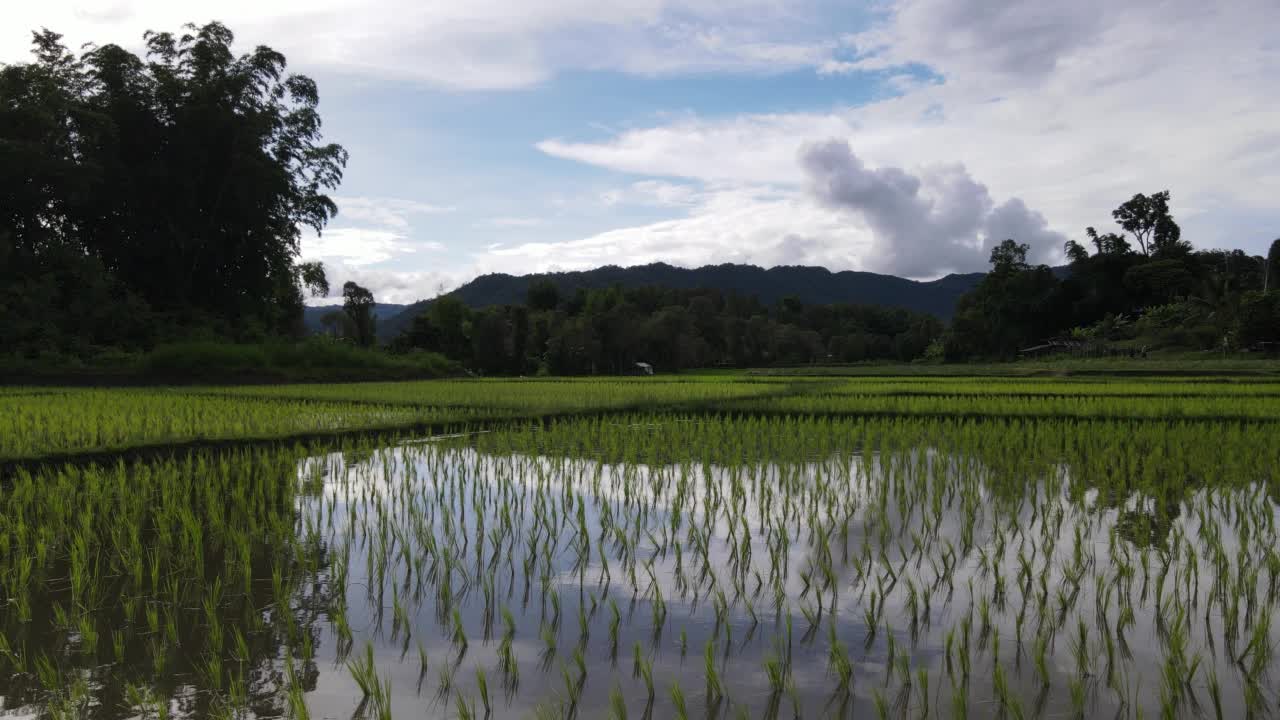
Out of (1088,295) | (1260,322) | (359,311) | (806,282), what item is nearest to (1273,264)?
(1088,295)

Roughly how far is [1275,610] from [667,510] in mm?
3116

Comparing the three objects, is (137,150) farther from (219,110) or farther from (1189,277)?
(1189,277)

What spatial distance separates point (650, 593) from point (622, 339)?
3571cm

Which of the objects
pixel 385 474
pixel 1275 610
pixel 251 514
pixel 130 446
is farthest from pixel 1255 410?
pixel 130 446

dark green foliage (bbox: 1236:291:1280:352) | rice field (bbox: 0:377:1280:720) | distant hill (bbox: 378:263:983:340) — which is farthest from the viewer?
distant hill (bbox: 378:263:983:340)

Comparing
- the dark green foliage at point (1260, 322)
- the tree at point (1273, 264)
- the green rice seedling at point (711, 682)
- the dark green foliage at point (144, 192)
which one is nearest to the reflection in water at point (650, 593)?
the green rice seedling at point (711, 682)

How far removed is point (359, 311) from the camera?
106ft

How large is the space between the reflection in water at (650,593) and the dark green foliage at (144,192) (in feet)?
52.6

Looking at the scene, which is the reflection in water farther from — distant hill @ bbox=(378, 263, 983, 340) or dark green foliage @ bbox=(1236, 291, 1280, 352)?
distant hill @ bbox=(378, 263, 983, 340)

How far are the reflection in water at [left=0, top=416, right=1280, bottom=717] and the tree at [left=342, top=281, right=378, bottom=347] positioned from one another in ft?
87.5

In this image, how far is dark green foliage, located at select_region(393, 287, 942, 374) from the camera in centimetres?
3747

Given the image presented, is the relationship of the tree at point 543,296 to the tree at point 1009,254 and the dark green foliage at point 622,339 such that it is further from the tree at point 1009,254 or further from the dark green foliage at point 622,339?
the tree at point 1009,254

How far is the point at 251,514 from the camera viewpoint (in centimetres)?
459

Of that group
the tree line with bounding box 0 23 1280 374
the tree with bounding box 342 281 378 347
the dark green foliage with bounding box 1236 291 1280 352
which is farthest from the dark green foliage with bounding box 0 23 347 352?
the dark green foliage with bounding box 1236 291 1280 352
